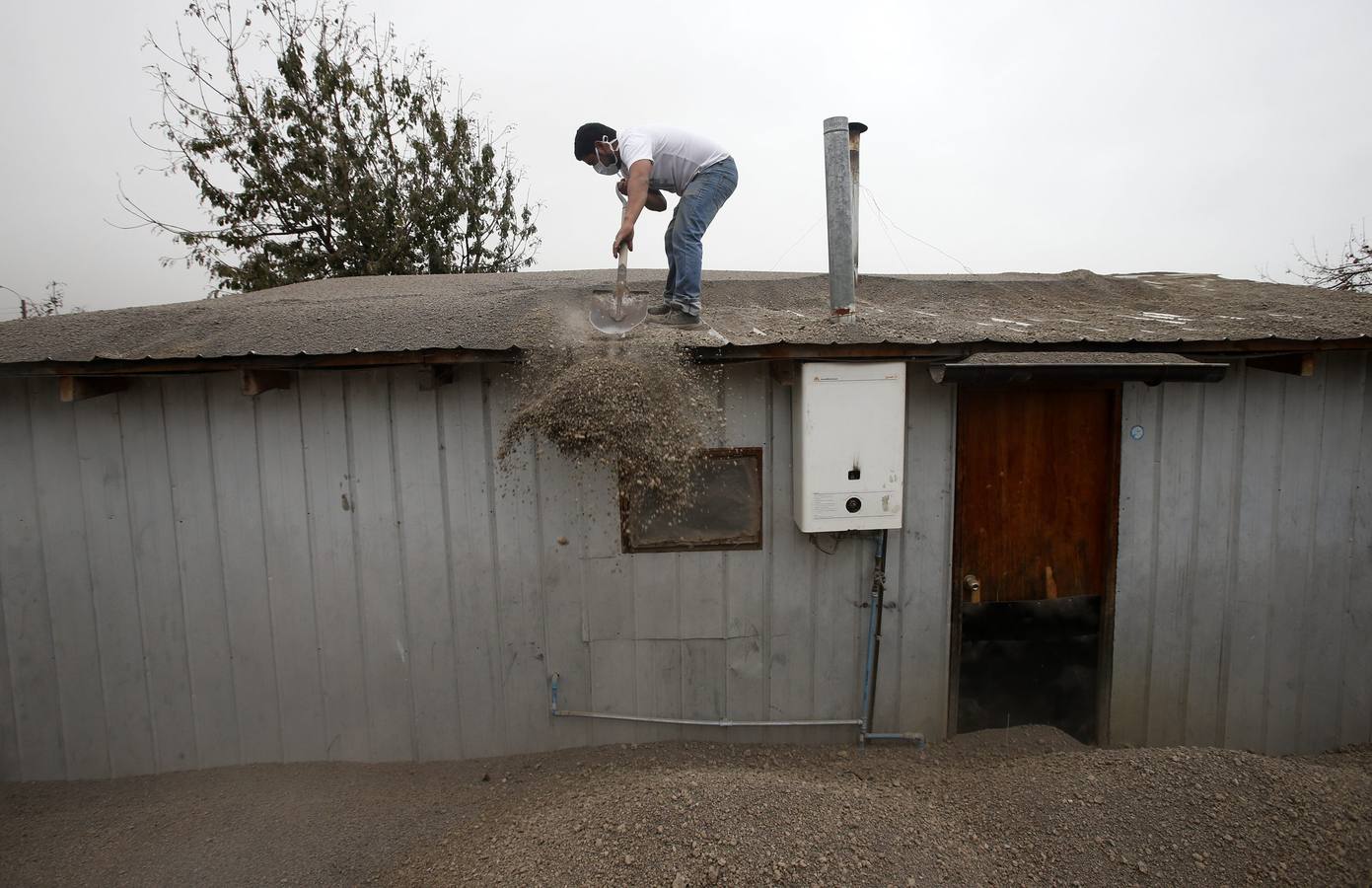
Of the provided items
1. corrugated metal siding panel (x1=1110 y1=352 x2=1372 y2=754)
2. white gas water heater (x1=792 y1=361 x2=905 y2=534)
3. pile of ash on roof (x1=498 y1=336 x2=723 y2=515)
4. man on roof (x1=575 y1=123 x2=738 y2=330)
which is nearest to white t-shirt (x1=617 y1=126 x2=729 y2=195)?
man on roof (x1=575 y1=123 x2=738 y2=330)

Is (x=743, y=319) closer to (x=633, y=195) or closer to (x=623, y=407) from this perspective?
(x=633, y=195)

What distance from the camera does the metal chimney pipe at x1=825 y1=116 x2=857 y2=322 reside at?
4.23 m

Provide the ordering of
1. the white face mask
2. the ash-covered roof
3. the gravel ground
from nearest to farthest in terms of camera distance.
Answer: the gravel ground
the ash-covered roof
the white face mask

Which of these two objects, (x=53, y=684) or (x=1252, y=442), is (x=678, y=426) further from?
(x=53, y=684)

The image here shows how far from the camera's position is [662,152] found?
4520mm

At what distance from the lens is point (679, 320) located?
424cm

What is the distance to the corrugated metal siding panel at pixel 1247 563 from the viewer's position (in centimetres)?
426

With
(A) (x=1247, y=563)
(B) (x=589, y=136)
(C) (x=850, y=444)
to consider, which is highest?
(B) (x=589, y=136)

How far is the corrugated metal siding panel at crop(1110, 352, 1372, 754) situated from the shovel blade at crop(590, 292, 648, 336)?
3283 mm

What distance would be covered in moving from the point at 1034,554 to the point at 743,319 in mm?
2527

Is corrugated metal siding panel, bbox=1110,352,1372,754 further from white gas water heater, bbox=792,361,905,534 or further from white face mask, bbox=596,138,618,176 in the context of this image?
white face mask, bbox=596,138,618,176

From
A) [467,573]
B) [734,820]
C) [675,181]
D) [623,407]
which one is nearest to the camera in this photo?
[734,820]

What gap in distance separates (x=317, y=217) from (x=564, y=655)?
12.6m

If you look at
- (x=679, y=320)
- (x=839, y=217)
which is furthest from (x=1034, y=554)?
(x=679, y=320)
